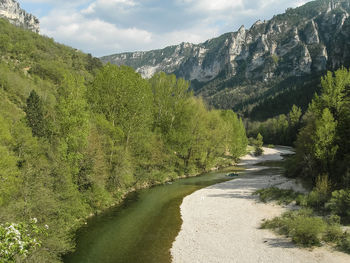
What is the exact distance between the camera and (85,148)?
25.4m

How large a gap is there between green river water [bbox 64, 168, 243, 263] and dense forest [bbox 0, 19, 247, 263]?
1449mm

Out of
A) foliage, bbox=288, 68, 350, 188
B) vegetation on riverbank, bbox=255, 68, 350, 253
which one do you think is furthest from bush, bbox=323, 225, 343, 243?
foliage, bbox=288, 68, 350, 188

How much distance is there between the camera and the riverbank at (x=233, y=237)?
1579 centimetres

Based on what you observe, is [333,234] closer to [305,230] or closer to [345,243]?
[345,243]

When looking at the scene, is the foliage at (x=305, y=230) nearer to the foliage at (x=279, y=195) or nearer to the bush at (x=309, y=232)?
the bush at (x=309, y=232)

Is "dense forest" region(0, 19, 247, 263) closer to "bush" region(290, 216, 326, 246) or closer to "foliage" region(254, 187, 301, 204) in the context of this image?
"bush" region(290, 216, 326, 246)

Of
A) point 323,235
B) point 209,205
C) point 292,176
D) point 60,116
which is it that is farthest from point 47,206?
point 292,176

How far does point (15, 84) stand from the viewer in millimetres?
64562

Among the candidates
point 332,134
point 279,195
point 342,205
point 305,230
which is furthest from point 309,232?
point 332,134

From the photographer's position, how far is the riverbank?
15.8 meters

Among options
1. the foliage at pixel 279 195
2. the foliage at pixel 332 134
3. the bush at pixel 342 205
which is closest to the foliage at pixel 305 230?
the bush at pixel 342 205

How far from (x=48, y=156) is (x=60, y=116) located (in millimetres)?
4315

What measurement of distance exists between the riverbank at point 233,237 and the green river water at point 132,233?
1.18m

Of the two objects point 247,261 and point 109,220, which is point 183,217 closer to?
point 109,220
